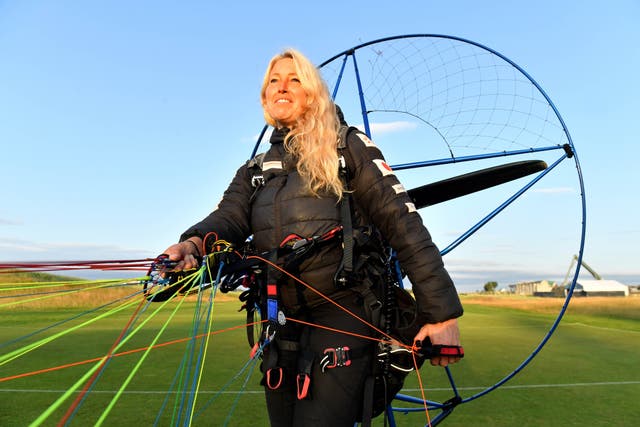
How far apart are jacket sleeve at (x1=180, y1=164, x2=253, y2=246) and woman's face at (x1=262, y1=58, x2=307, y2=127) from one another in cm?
34

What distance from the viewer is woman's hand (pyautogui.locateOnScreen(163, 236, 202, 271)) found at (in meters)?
2.10

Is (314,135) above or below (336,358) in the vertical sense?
above

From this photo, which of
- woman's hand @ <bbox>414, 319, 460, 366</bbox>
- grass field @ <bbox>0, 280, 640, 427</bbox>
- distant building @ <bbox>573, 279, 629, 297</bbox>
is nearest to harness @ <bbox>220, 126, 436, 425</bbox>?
woman's hand @ <bbox>414, 319, 460, 366</bbox>

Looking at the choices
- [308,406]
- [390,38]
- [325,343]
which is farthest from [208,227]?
[390,38]

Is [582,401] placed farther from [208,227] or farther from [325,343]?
[208,227]

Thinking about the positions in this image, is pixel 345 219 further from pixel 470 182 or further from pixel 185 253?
pixel 470 182

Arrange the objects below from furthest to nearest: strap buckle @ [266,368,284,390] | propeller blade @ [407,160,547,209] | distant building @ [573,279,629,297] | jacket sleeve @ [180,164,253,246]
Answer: distant building @ [573,279,629,297]
propeller blade @ [407,160,547,209]
jacket sleeve @ [180,164,253,246]
strap buckle @ [266,368,284,390]

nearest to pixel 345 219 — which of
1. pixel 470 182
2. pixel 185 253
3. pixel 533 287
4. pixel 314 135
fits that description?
pixel 314 135

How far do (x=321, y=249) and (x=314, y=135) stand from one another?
0.50 m

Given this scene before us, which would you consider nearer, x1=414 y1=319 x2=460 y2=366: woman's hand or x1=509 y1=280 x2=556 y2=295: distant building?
x1=414 y1=319 x2=460 y2=366: woman's hand

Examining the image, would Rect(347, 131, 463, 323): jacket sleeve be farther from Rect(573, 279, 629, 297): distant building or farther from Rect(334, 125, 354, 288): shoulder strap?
Rect(573, 279, 629, 297): distant building

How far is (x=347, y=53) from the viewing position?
416 centimetres

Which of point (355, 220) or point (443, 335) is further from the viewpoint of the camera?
point (355, 220)

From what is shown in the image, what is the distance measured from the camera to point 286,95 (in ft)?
7.98
